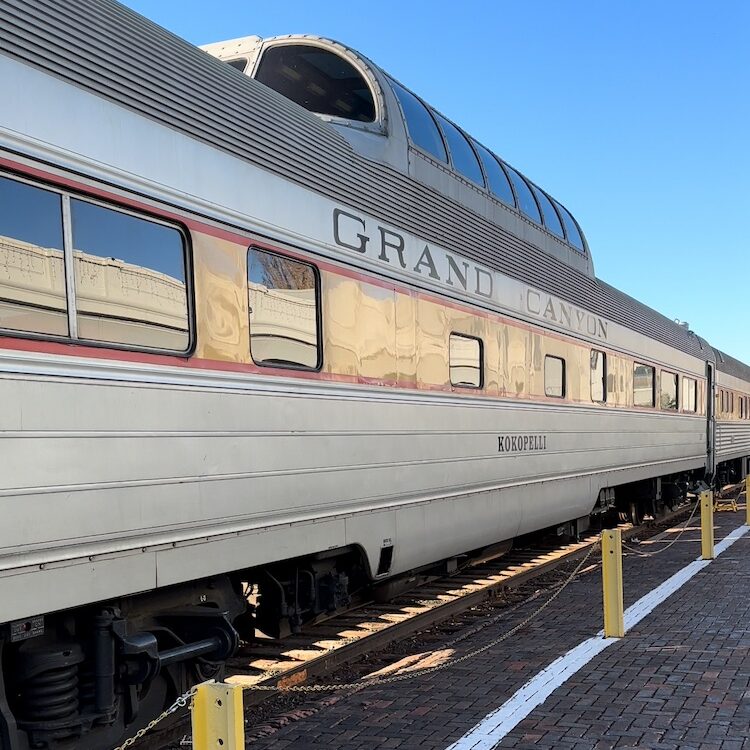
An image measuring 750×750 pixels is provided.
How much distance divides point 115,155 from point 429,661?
13.2 ft

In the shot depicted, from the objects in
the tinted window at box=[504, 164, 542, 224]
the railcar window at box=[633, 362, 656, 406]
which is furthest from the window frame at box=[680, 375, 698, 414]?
the tinted window at box=[504, 164, 542, 224]

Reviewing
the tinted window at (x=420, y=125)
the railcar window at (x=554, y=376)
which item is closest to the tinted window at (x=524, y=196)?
the railcar window at (x=554, y=376)

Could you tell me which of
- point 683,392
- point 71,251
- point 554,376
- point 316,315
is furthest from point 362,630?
point 683,392

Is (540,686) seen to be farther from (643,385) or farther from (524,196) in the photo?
(643,385)

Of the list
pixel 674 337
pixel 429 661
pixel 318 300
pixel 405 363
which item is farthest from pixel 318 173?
pixel 674 337

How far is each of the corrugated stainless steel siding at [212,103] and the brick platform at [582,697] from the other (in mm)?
3106

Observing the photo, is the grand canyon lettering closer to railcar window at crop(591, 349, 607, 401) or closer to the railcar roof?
the railcar roof

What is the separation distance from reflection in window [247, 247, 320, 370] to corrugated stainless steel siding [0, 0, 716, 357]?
1.84 feet

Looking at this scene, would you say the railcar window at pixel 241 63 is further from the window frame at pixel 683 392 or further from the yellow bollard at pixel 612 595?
the window frame at pixel 683 392

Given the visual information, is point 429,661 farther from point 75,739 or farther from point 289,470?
point 75,739

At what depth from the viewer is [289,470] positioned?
193 inches

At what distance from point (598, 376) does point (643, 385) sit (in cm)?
225

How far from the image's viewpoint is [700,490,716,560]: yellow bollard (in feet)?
32.1

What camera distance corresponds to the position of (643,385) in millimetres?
12367
